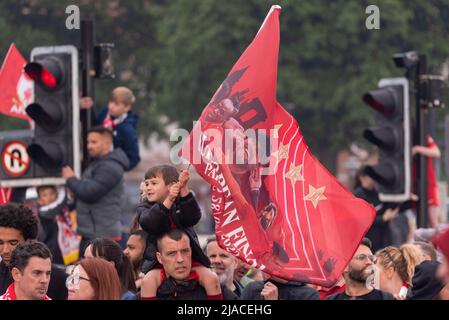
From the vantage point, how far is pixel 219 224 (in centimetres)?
890

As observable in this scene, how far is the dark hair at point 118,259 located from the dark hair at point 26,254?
637 millimetres

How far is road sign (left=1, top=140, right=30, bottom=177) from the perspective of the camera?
1525 cm

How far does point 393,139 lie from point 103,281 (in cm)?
848

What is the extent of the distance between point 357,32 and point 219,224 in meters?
30.1

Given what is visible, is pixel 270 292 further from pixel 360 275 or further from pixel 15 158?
pixel 15 158

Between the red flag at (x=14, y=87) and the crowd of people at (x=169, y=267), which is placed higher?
the red flag at (x=14, y=87)

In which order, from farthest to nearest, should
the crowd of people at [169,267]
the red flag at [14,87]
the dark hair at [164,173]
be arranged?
the red flag at [14,87], the dark hair at [164,173], the crowd of people at [169,267]

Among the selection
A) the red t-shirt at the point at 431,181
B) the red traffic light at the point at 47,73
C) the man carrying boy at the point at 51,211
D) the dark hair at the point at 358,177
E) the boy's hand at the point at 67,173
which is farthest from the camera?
the red t-shirt at the point at 431,181

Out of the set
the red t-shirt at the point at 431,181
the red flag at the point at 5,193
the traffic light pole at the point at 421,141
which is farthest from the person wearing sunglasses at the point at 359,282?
the red t-shirt at the point at 431,181

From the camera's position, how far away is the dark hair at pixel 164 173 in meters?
9.55

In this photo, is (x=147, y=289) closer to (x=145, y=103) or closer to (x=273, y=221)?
(x=273, y=221)

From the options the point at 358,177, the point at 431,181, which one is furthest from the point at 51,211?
the point at 431,181

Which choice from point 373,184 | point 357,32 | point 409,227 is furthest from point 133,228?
point 357,32

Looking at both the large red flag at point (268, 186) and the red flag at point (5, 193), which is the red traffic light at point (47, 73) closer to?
the red flag at point (5, 193)
